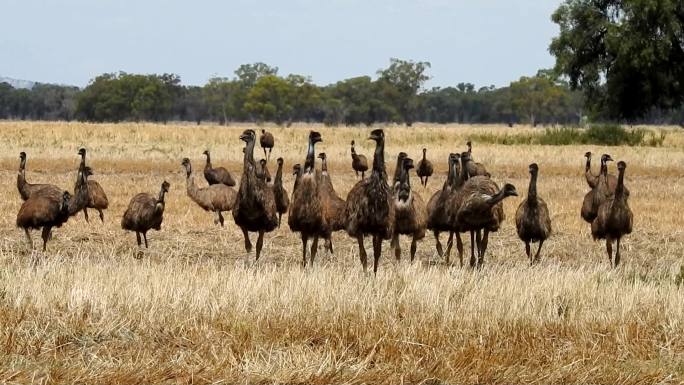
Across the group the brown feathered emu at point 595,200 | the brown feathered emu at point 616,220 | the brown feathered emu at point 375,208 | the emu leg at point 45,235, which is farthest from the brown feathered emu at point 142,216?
the brown feathered emu at point 595,200

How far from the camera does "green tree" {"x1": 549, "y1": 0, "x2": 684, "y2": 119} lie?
42.3 m

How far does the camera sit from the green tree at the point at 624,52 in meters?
42.3

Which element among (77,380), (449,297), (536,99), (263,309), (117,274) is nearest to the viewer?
(77,380)

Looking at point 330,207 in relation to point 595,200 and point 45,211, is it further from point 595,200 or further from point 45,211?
point 595,200

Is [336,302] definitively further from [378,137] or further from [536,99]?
[536,99]

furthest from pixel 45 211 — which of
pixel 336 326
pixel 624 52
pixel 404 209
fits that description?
pixel 624 52

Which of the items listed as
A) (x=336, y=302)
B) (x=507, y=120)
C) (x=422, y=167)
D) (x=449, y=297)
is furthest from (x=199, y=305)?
(x=507, y=120)

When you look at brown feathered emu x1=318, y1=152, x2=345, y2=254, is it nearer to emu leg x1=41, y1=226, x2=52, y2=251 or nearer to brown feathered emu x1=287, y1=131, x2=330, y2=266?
brown feathered emu x1=287, y1=131, x2=330, y2=266

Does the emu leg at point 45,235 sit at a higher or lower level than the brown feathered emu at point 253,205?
lower

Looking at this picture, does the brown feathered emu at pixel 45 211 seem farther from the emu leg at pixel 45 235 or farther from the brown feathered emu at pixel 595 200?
the brown feathered emu at pixel 595 200

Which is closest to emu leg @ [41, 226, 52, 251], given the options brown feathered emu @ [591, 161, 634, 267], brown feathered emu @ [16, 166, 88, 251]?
brown feathered emu @ [16, 166, 88, 251]

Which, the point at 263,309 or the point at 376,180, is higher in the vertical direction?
the point at 376,180

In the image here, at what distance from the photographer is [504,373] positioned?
21.4 feet

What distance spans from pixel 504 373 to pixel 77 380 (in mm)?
2850
